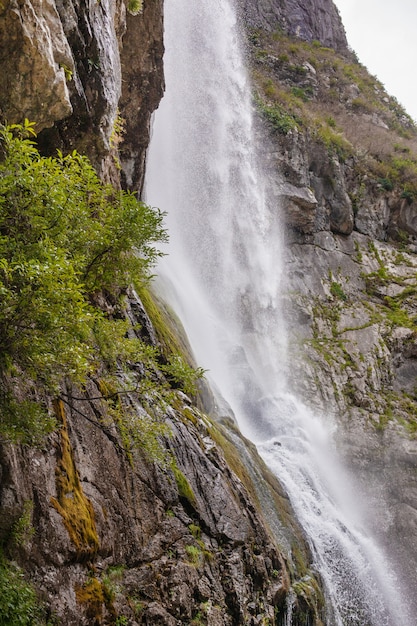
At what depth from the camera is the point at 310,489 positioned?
15.5 metres

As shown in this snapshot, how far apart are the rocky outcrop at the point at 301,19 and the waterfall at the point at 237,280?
Answer: 61.7 feet

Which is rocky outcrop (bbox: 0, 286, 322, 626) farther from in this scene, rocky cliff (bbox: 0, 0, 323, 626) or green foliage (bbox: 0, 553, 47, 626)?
green foliage (bbox: 0, 553, 47, 626)

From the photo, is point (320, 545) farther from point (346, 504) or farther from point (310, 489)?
point (346, 504)

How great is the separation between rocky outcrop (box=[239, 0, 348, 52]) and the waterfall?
740 inches

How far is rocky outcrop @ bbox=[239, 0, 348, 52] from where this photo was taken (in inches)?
1977

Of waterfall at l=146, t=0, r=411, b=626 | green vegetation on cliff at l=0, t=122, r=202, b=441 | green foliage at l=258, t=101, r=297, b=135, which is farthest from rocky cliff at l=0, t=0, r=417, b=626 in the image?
green foliage at l=258, t=101, r=297, b=135

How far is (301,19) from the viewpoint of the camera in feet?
175

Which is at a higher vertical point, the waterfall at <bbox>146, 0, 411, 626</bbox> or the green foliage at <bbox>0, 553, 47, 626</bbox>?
the waterfall at <bbox>146, 0, 411, 626</bbox>

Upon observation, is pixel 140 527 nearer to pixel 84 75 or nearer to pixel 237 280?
pixel 84 75

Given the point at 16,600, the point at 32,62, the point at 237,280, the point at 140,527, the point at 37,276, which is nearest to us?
the point at 37,276

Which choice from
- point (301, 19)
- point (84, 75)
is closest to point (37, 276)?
point (84, 75)

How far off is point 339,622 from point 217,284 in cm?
1653

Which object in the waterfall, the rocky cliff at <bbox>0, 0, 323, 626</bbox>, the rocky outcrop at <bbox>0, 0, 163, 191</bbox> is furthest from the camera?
the waterfall

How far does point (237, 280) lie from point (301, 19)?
42.2m
